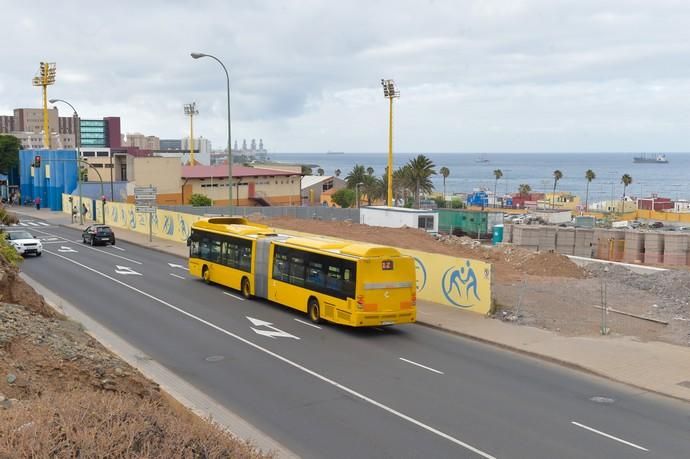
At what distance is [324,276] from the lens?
21141 mm

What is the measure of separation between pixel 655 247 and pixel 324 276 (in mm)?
32071

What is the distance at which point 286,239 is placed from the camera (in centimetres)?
2425

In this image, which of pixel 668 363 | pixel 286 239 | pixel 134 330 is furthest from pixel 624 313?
pixel 134 330

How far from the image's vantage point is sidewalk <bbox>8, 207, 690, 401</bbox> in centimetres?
1585

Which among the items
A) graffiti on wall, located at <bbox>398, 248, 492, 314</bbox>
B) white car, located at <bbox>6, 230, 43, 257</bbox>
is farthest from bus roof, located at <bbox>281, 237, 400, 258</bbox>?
white car, located at <bbox>6, 230, 43, 257</bbox>

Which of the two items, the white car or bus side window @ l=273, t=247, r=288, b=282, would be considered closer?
bus side window @ l=273, t=247, r=288, b=282

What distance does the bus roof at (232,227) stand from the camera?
26781mm

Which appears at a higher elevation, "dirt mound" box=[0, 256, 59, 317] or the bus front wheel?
"dirt mound" box=[0, 256, 59, 317]

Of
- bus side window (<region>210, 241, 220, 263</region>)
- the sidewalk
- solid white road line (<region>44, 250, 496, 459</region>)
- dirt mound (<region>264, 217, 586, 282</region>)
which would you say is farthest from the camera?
dirt mound (<region>264, 217, 586, 282</region>)

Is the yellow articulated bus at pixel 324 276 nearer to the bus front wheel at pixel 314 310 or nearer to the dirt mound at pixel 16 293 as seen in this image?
the bus front wheel at pixel 314 310

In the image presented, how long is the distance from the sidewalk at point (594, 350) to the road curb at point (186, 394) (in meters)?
8.70

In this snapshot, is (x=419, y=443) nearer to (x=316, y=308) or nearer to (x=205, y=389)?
(x=205, y=389)

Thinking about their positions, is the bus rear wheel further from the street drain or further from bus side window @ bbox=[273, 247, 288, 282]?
the street drain

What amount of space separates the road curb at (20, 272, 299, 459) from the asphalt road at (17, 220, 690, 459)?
0.27 meters
